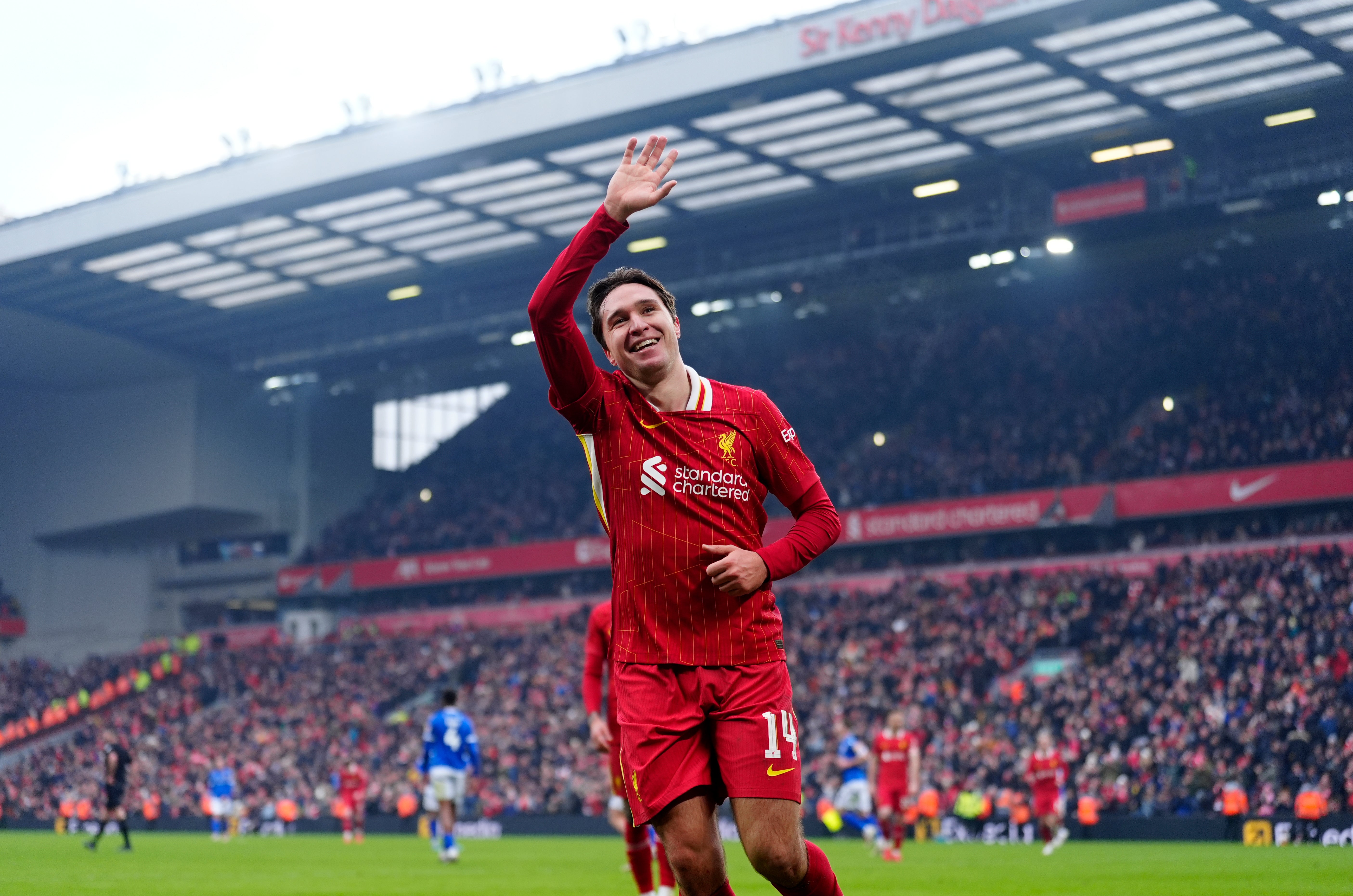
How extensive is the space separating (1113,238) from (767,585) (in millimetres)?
32097

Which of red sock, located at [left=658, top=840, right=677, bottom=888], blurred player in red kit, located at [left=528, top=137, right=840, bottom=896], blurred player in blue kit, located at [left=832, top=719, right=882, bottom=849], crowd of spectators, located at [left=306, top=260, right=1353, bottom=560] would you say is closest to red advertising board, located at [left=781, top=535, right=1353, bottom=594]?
crowd of spectators, located at [left=306, top=260, right=1353, bottom=560]

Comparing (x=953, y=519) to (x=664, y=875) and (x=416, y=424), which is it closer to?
(x=416, y=424)

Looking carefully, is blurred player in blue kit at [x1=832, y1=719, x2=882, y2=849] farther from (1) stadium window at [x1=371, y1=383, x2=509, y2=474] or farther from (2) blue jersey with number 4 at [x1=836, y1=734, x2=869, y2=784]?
(1) stadium window at [x1=371, y1=383, x2=509, y2=474]

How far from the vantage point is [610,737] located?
9188 mm

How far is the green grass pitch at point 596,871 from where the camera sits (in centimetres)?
1243

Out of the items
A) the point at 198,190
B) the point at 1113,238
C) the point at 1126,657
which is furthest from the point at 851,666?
the point at 198,190

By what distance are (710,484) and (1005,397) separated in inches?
1469

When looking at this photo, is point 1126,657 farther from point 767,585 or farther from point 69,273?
point 69,273

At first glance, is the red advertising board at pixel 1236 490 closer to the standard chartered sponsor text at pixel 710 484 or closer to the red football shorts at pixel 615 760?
the red football shorts at pixel 615 760

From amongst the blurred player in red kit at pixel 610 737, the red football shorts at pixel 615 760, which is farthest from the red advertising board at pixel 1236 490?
the blurred player in red kit at pixel 610 737

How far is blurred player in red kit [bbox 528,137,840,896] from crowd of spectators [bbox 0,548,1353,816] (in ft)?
64.0

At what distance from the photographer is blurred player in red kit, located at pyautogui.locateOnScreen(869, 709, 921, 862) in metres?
18.2

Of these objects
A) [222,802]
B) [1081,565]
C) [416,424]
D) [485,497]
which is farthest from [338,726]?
[1081,565]

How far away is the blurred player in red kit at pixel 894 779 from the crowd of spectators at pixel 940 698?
7.26 m
